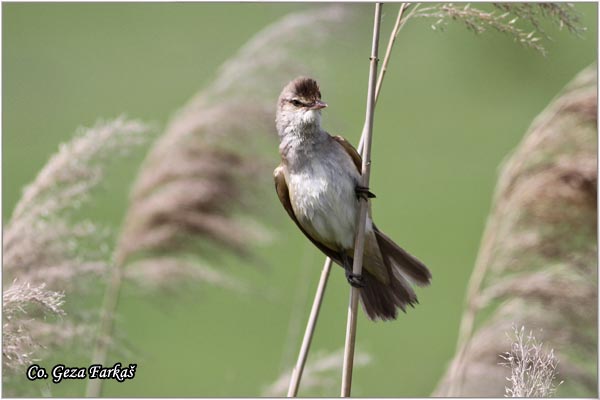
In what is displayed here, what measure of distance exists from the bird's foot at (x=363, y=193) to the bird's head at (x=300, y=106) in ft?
0.84

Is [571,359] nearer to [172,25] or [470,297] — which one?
[470,297]

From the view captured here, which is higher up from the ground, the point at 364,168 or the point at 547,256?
the point at 547,256

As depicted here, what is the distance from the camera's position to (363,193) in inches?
106

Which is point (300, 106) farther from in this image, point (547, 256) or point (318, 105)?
point (547, 256)

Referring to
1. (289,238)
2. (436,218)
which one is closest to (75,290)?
(289,238)

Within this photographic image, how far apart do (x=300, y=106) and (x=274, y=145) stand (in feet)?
2.42

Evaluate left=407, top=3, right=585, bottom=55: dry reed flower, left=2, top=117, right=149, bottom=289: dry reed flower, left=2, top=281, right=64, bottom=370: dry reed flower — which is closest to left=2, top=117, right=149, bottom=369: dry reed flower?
left=2, top=117, right=149, bottom=289: dry reed flower

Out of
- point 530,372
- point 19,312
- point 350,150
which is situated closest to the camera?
point 530,372

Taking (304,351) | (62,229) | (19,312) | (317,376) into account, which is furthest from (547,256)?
(19,312)

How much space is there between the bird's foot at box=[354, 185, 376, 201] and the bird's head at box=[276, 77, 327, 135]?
10.1 inches

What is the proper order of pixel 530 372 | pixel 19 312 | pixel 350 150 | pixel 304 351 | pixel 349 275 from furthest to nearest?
pixel 350 150, pixel 349 275, pixel 304 351, pixel 19 312, pixel 530 372

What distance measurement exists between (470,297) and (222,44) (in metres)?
12.1

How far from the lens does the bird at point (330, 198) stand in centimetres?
286

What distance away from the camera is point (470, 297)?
3105 mm
